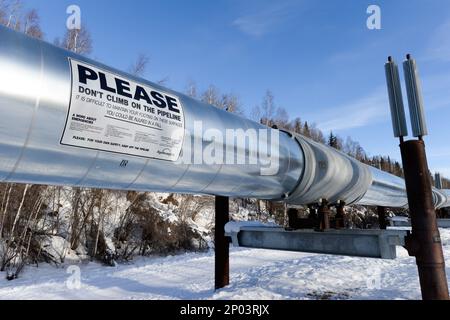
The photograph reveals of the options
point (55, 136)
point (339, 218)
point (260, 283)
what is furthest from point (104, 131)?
point (260, 283)

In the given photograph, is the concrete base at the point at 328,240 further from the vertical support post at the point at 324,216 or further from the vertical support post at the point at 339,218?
the vertical support post at the point at 339,218

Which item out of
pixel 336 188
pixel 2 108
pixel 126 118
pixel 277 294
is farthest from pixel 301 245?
pixel 2 108

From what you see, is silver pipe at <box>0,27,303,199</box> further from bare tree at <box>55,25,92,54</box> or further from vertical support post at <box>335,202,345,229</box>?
bare tree at <box>55,25,92,54</box>

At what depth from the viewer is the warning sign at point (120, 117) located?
7.41ft

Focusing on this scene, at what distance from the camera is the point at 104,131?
7.79 feet

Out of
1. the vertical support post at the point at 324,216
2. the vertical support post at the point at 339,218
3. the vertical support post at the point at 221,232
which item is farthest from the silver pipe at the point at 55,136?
the vertical support post at the point at 221,232

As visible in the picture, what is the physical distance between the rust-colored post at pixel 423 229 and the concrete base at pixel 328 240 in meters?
0.17

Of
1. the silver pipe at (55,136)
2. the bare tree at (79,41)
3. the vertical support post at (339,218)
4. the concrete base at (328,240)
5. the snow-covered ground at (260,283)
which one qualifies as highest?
the bare tree at (79,41)

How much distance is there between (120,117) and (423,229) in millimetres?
3195

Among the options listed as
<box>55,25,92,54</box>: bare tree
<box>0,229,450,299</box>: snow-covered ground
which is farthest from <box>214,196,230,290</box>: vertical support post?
<box>55,25,92,54</box>: bare tree

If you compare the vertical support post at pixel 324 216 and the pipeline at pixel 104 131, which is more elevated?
the pipeline at pixel 104 131

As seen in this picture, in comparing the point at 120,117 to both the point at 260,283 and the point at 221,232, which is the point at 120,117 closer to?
the point at 221,232

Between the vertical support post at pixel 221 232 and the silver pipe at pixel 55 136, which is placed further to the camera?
the vertical support post at pixel 221 232
